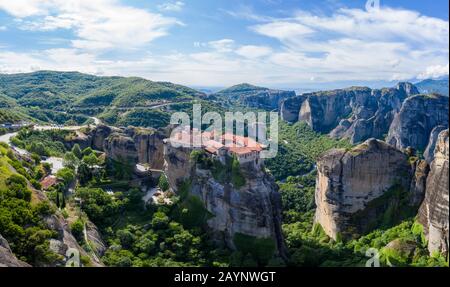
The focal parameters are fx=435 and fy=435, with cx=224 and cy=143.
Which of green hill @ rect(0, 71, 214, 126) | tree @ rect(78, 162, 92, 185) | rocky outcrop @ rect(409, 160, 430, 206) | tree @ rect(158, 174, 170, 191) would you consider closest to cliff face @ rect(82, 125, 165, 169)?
tree @ rect(78, 162, 92, 185)

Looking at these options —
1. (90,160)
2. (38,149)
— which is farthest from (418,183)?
(38,149)

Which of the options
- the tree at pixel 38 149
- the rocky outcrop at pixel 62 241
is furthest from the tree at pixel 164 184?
the tree at pixel 38 149

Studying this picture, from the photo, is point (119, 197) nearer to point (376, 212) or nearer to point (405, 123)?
Result: point (376, 212)

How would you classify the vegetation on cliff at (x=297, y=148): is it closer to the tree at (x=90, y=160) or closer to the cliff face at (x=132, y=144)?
the cliff face at (x=132, y=144)

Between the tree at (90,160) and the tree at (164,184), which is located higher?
the tree at (90,160)

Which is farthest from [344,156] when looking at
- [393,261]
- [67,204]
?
[67,204]

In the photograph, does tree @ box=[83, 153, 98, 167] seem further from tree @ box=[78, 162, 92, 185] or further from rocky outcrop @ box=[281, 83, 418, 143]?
rocky outcrop @ box=[281, 83, 418, 143]
